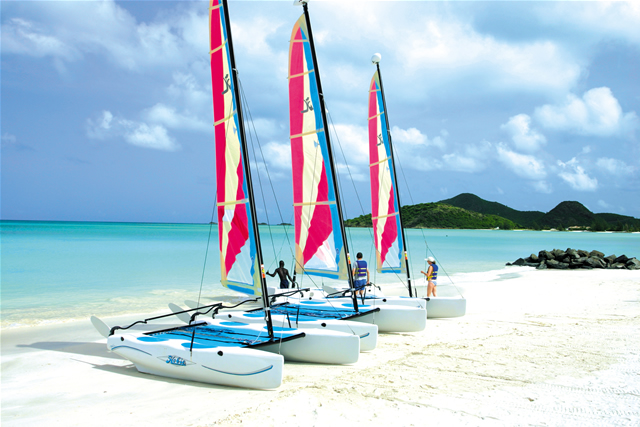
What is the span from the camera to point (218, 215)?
24.0 ft

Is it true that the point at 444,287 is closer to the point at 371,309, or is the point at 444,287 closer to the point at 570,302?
the point at 570,302

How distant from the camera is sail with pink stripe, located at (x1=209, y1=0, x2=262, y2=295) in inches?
264

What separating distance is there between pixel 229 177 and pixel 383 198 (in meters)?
5.68

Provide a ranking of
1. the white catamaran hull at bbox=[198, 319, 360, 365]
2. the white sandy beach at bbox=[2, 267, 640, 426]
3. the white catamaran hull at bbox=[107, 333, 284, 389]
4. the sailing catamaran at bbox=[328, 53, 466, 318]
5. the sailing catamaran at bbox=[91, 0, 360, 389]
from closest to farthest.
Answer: the white sandy beach at bbox=[2, 267, 640, 426]
the white catamaran hull at bbox=[107, 333, 284, 389]
the sailing catamaran at bbox=[91, 0, 360, 389]
the white catamaran hull at bbox=[198, 319, 360, 365]
the sailing catamaran at bbox=[328, 53, 466, 318]

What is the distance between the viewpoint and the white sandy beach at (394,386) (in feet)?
14.2

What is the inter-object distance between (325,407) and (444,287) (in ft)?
42.9

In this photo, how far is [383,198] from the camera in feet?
38.3

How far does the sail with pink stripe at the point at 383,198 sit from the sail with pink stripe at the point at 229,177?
5.40m

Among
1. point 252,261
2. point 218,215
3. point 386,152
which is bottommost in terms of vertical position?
point 252,261

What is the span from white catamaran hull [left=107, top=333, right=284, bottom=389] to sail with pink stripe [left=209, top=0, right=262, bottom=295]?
1421mm

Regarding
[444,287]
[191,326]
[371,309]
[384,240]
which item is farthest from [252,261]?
[444,287]

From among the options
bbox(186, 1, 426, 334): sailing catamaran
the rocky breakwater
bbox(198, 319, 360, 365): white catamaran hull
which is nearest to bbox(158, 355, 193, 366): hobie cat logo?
bbox(198, 319, 360, 365): white catamaran hull

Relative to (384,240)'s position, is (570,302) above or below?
below

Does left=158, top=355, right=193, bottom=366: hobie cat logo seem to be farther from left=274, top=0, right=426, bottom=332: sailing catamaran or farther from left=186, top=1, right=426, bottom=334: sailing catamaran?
left=274, top=0, right=426, bottom=332: sailing catamaran
